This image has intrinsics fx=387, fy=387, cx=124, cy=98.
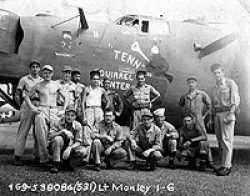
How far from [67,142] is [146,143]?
1.63 m

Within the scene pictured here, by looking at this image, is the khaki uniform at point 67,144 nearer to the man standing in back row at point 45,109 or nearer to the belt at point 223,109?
the man standing in back row at point 45,109

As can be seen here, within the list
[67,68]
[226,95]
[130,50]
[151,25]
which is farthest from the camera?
[151,25]

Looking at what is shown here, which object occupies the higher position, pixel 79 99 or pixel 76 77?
pixel 76 77

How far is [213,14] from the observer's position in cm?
882

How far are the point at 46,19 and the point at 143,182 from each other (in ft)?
15.1

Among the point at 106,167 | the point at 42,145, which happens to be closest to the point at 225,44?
the point at 106,167

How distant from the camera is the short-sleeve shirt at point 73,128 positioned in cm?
735

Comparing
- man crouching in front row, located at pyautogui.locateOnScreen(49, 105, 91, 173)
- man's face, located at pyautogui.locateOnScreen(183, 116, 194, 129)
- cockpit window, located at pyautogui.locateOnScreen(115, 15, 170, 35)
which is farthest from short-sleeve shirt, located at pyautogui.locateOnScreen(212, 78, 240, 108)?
man crouching in front row, located at pyautogui.locateOnScreen(49, 105, 91, 173)

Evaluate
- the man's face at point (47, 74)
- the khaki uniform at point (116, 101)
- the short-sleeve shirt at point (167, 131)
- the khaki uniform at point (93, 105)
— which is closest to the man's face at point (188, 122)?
the short-sleeve shirt at point (167, 131)

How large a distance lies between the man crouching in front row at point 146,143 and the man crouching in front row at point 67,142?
0.95 meters

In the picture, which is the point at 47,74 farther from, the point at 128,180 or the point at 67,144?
the point at 128,180

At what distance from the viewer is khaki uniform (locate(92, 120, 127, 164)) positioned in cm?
748

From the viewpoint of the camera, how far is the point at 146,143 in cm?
786

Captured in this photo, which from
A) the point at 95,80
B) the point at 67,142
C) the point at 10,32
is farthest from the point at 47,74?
the point at 10,32
